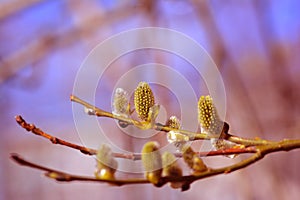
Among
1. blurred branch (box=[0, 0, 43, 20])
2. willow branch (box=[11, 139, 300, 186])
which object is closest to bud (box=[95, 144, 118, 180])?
willow branch (box=[11, 139, 300, 186])

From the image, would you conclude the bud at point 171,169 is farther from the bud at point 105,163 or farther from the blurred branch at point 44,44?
the blurred branch at point 44,44

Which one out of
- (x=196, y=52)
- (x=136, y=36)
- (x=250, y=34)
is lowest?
(x=196, y=52)

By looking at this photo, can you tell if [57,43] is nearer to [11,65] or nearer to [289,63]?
[11,65]

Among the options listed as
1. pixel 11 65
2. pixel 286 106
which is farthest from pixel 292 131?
pixel 11 65

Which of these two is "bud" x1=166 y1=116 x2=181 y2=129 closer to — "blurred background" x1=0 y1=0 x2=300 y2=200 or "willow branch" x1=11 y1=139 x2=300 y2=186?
"willow branch" x1=11 y1=139 x2=300 y2=186

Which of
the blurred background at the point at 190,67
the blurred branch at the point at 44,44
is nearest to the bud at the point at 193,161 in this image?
the blurred background at the point at 190,67

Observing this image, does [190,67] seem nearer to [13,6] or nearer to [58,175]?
[13,6]
